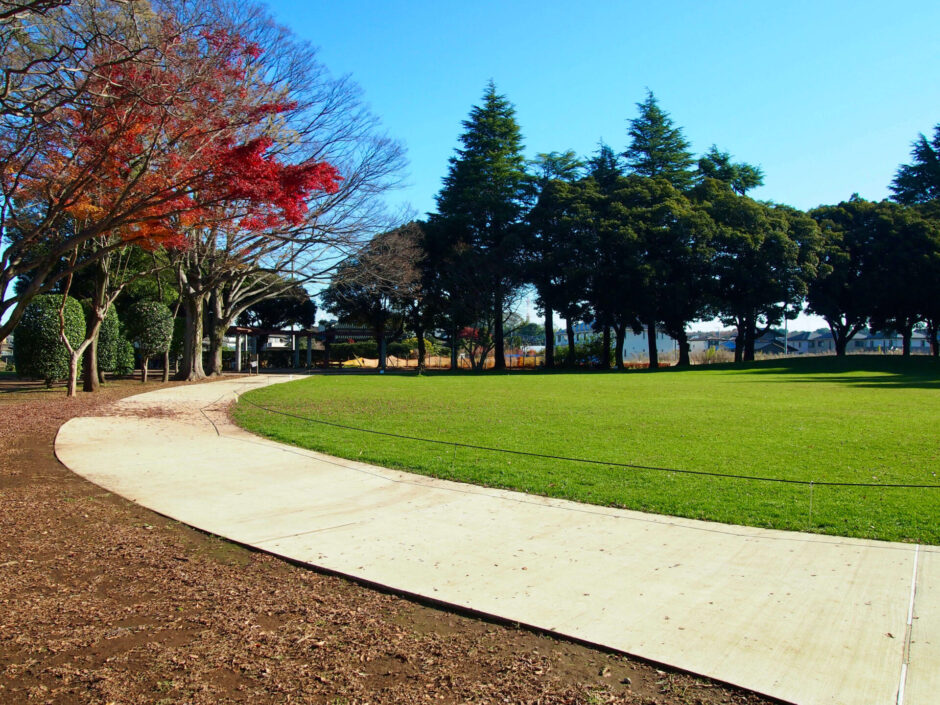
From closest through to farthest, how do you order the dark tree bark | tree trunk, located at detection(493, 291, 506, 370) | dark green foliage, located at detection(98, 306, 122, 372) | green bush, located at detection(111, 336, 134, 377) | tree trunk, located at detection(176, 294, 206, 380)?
the dark tree bark, dark green foliage, located at detection(98, 306, 122, 372), green bush, located at detection(111, 336, 134, 377), tree trunk, located at detection(176, 294, 206, 380), tree trunk, located at detection(493, 291, 506, 370)

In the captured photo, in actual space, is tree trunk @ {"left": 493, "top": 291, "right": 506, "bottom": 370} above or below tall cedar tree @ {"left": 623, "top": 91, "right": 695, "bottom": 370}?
below

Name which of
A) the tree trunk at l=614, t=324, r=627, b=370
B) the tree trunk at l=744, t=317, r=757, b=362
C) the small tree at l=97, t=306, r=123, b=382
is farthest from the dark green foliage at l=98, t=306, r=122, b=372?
the tree trunk at l=744, t=317, r=757, b=362

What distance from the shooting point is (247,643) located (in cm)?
378

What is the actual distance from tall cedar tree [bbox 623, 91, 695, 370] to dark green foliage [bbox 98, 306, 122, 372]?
1407 inches

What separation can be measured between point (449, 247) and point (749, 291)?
18.9 metres

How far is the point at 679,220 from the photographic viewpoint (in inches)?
1598

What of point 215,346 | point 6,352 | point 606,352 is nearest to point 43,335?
point 215,346

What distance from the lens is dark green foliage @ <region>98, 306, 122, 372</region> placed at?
83.8ft

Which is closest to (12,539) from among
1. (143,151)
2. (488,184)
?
(143,151)

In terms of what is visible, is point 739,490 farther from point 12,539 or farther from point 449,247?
point 449,247

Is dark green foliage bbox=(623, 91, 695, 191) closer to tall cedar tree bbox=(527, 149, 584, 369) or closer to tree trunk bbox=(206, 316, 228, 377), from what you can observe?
tall cedar tree bbox=(527, 149, 584, 369)

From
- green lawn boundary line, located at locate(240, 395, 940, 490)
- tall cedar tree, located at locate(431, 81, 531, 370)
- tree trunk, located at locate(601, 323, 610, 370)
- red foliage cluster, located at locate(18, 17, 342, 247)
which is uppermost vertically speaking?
tall cedar tree, located at locate(431, 81, 531, 370)

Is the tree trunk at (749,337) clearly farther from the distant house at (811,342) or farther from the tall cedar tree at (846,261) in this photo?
the distant house at (811,342)

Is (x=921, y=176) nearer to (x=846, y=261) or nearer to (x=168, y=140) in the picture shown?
(x=846, y=261)
